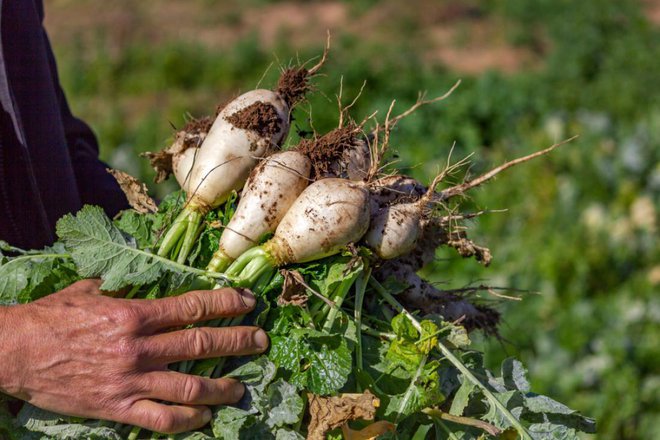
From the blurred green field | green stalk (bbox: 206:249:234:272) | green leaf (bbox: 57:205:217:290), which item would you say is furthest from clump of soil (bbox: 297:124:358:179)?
green leaf (bbox: 57:205:217:290)

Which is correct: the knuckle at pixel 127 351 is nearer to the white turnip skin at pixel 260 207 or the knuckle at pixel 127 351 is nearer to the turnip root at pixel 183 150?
the white turnip skin at pixel 260 207

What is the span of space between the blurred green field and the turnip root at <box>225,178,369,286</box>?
0.28 meters

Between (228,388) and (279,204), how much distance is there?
0.52m

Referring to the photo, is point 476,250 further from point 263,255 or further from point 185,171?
point 185,171

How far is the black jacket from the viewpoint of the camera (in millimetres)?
2498

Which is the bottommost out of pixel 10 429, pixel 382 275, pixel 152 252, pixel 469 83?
pixel 469 83

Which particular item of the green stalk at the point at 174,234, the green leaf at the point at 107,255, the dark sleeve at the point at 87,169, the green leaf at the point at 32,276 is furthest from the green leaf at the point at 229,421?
the dark sleeve at the point at 87,169

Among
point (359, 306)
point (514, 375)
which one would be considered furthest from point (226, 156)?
point (514, 375)

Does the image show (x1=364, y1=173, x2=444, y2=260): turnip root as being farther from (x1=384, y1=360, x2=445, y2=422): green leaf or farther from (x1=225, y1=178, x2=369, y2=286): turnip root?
(x1=384, y1=360, x2=445, y2=422): green leaf

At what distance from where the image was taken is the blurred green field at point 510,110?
19.0ft

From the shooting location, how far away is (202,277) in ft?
7.21

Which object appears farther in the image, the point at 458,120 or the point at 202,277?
the point at 458,120

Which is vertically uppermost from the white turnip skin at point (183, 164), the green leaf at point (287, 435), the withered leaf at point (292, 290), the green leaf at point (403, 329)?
the white turnip skin at point (183, 164)

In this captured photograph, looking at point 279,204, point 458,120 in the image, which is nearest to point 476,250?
point 279,204
